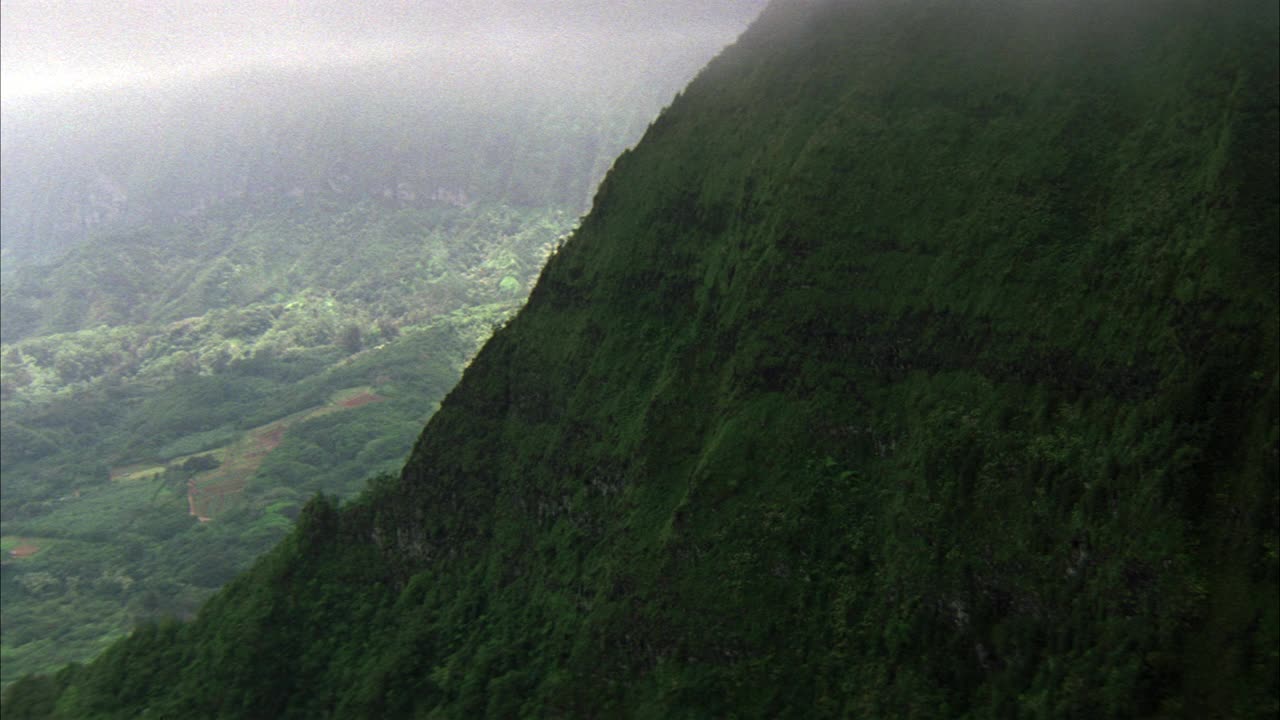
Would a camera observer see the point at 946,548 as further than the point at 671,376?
No

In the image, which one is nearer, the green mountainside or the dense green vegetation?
the green mountainside

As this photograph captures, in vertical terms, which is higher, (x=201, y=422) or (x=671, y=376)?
(x=671, y=376)

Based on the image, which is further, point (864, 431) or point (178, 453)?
point (178, 453)

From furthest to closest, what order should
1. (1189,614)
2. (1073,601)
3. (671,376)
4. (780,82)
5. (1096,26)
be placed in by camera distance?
(780,82), (671,376), (1096,26), (1073,601), (1189,614)

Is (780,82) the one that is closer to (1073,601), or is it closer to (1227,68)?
(1227,68)

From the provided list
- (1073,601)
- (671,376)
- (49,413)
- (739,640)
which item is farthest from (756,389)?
(49,413)

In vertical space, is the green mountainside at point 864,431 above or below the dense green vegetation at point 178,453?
above

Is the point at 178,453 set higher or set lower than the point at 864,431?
lower

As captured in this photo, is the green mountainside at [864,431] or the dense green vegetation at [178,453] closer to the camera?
the green mountainside at [864,431]
